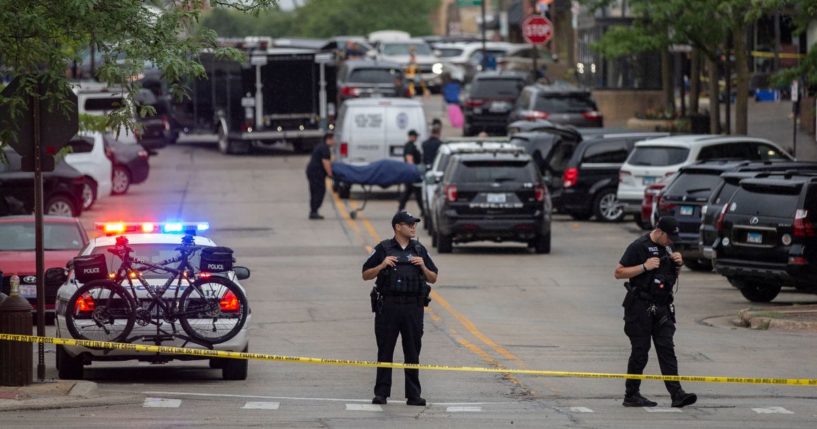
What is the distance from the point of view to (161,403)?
14141 millimetres

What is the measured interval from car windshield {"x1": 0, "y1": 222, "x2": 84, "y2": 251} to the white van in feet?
58.2

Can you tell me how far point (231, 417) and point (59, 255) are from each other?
360 inches

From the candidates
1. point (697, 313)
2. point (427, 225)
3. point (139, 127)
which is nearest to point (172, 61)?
point (139, 127)

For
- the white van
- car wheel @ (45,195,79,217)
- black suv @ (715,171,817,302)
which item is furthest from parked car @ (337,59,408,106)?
black suv @ (715,171,817,302)

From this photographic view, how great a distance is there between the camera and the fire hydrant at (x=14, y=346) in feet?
47.0

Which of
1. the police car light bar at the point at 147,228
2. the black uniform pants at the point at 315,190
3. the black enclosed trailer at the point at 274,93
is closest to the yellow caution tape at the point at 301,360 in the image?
the police car light bar at the point at 147,228

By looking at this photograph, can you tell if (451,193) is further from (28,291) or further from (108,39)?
(108,39)

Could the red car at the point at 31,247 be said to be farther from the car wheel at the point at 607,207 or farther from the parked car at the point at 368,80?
the parked car at the point at 368,80

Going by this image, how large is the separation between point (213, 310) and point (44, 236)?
25.8ft

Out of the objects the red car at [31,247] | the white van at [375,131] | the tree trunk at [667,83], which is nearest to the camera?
the red car at [31,247]

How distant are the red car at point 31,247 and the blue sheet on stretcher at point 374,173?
1450 cm

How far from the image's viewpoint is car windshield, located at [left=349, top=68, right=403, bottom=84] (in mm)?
59062

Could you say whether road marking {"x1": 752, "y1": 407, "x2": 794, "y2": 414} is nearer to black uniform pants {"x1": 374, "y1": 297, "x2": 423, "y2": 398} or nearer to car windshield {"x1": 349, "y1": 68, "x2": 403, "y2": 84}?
black uniform pants {"x1": 374, "y1": 297, "x2": 423, "y2": 398}

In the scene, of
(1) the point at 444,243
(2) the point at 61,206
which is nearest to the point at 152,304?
Answer: (1) the point at 444,243
